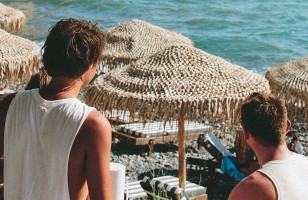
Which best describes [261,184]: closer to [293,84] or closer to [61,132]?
[61,132]

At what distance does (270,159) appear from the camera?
66.1 inches

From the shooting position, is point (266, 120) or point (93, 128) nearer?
point (93, 128)

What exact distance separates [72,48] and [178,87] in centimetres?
180

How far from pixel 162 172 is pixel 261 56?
515 inches

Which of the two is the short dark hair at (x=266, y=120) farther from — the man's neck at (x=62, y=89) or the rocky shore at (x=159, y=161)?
the rocky shore at (x=159, y=161)

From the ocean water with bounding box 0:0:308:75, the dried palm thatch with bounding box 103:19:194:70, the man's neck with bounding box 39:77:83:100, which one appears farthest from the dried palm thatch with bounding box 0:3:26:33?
the ocean water with bounding box 0:0:308:75

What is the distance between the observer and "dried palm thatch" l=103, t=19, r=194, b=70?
24.3ft

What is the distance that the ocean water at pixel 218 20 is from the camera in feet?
59.0

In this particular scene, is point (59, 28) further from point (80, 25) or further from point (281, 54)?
point (281, 54)

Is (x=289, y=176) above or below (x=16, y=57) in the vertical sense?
above

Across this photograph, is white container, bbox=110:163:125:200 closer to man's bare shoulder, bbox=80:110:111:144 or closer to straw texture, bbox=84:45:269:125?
man's bare shoulder, bbox=80:110:111:144

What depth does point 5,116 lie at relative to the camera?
4.92 feet

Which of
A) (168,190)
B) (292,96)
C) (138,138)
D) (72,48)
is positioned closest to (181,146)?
(168,190)

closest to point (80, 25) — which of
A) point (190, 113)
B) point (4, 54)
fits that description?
point (190, 113)
